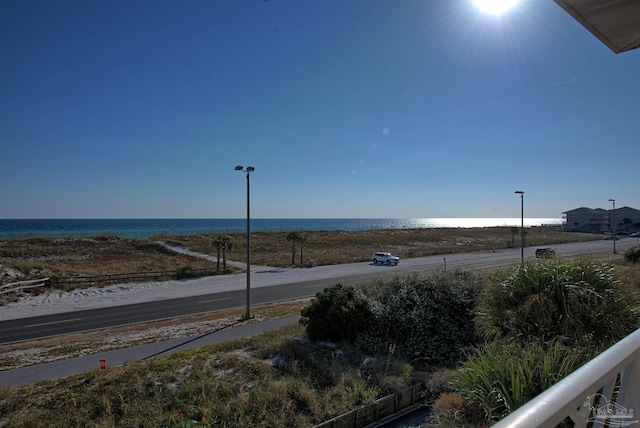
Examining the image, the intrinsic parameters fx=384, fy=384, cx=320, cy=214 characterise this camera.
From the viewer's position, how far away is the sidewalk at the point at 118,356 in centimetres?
1284

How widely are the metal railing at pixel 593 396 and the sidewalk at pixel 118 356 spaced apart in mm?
14928

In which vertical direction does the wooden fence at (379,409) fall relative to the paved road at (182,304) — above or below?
above

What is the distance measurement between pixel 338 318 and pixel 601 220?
434 ft

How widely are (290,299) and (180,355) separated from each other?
47.6 feet

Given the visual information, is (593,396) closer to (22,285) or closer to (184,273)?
(22,285)

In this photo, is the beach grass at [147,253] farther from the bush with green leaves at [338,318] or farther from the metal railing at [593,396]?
the metal railing at [593,396]

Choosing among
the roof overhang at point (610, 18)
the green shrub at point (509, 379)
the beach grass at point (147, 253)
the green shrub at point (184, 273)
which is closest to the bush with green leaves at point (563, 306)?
the green shrub at point (509, 379)

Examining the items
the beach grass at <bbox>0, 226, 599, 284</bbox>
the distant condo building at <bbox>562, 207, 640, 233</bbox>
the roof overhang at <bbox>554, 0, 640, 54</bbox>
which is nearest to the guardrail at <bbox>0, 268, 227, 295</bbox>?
the beach grass at <bbox>0, 226, 599, 284</bbox>

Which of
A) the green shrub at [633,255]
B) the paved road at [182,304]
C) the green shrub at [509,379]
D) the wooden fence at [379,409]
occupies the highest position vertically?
the green shrub at [509,379]

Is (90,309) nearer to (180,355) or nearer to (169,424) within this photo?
(180,355)

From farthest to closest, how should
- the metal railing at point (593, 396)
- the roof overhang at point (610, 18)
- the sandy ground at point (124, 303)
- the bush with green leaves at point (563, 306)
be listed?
the sandy ground at point (124, 303)
the bush with green leaves at point (563, 306)
the roof overhang at point (610, 18)
the metal railing at point (593, 396)

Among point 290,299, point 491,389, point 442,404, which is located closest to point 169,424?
point 442,404

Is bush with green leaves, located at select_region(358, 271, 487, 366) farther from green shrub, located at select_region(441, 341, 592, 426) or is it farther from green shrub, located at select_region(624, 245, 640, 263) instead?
green shrub, located at select_region(624, 245, 640, 263)

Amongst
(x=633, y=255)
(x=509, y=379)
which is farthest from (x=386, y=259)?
(x=509, y=379)
